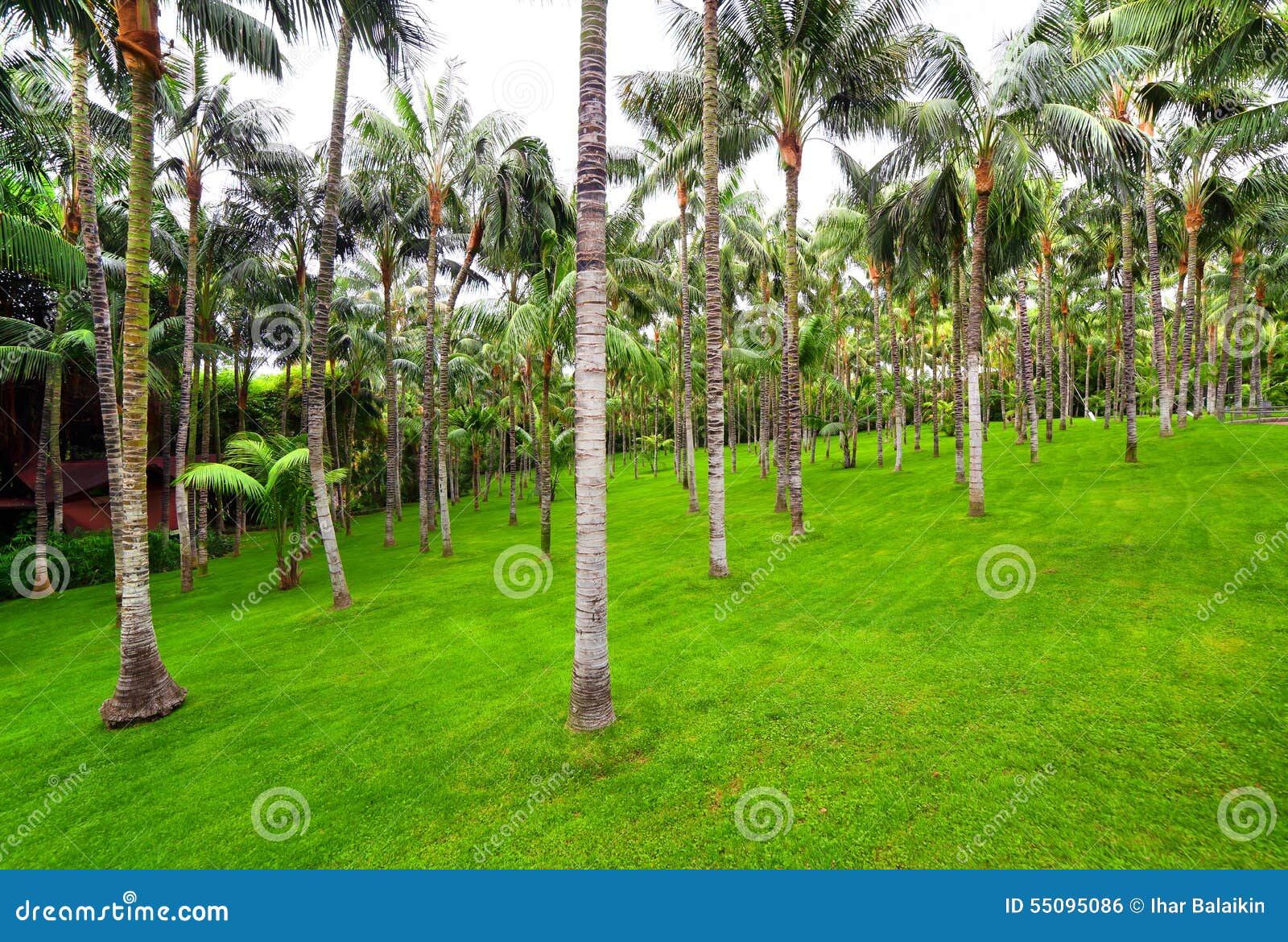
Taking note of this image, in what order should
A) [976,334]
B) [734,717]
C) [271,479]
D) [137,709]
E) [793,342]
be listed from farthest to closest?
[793,342], [976,334], [271,479], [137,709], [734,717]

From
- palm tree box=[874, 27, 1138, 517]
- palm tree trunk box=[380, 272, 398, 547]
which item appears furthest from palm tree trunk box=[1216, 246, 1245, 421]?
palm tree trunk box=[380, 272, 398, 547]

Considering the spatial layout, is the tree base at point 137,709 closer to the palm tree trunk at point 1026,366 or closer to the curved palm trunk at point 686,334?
the curved palm trunk at point 686,334

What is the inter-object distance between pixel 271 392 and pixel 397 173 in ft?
76.8

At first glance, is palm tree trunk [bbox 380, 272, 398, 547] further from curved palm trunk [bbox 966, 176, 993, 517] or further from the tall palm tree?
curved palm trunk [bbox 966, 176, 993, 517]

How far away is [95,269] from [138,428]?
6.22 m

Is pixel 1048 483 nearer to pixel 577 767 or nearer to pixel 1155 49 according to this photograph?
pixel 1155 49

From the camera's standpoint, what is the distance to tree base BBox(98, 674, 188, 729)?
6961 mm

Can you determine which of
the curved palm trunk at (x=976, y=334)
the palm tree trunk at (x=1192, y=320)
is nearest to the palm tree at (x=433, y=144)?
the curved palm trunk at (x=976, y=334)

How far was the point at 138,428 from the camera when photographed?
7.12m

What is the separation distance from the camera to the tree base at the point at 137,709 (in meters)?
6.96

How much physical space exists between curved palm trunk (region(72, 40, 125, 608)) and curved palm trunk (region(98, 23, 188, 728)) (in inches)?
148

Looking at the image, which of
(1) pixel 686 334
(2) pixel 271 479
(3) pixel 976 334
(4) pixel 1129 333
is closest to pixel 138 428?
(2) pixel 271 479

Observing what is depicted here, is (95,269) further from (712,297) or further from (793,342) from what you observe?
(793,342)

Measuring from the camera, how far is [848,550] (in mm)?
12648
